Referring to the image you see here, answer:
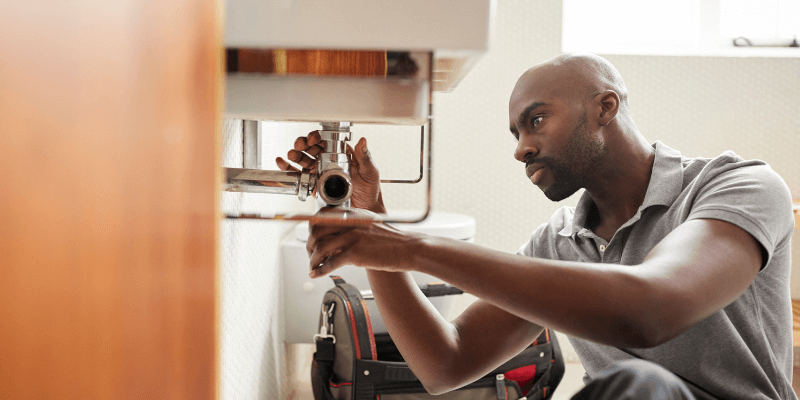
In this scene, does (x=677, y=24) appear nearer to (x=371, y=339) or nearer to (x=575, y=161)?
(x=575, y=161)

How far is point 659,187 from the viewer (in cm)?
80

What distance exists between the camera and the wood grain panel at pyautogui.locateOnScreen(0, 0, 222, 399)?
260mm

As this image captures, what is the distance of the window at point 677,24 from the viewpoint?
1.92m

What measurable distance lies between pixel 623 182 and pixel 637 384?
0.37 metres

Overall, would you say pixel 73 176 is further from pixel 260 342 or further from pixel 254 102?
pixel 260 342

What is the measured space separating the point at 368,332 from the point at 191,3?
3.26 feet

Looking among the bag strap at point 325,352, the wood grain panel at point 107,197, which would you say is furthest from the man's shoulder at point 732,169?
the bag strap at point 325,352

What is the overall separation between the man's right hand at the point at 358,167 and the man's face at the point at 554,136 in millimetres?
276

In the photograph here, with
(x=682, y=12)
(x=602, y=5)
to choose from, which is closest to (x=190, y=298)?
(x=602, y=5)

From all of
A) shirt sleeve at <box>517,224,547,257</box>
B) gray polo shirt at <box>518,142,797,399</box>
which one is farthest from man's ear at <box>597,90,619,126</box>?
shirt sleeve at <box>517,224,547,257</box>

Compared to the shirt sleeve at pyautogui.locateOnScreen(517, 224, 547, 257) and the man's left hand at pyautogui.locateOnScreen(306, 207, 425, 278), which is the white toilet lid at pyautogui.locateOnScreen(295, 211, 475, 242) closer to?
the shirt sleeve at pyautogui.locateOnScreen(517, 224, 547, 257)

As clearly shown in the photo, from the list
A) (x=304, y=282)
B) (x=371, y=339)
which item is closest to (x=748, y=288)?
(x=371, y=339)

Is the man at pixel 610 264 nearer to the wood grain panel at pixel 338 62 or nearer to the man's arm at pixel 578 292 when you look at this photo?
the man's arm at pixel 578 292

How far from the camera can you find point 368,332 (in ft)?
4.09
